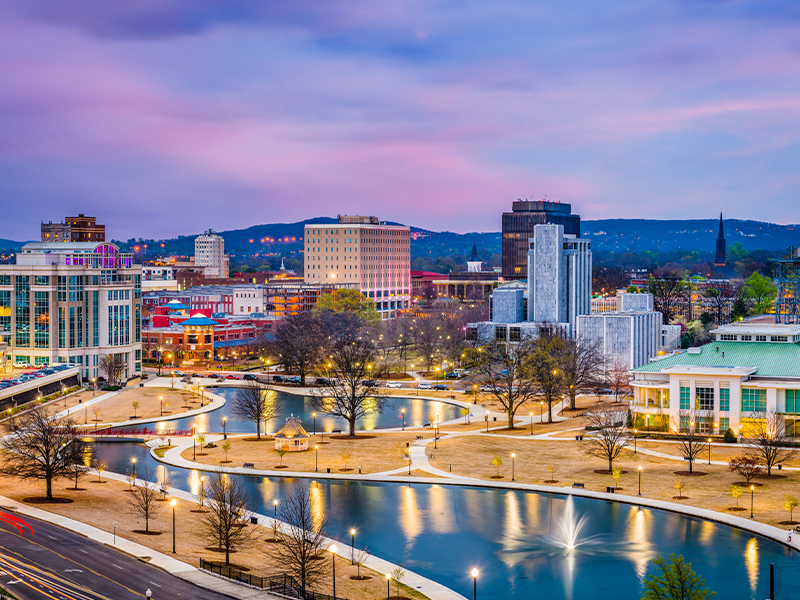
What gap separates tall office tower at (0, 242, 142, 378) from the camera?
477 ft

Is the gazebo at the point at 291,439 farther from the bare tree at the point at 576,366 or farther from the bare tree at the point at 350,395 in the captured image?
the bare tree at the point at 576,366

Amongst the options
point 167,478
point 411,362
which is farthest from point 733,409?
point 411,362

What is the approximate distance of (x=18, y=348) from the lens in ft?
481

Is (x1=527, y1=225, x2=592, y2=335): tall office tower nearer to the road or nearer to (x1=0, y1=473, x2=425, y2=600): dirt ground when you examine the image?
(x1=0, y1=473, x2=425, y2=600): dirt ground

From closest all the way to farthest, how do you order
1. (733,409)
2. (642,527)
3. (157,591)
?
(157,591) < (642,527) < (733,409)

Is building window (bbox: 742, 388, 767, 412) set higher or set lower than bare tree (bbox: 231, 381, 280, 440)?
higher

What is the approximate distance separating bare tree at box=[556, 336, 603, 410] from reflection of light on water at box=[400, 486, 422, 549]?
46702 mm

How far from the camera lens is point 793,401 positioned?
315 feet

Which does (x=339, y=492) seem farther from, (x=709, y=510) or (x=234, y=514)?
(x=709, y=510)

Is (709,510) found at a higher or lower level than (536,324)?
lower

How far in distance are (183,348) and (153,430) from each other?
3015 inches

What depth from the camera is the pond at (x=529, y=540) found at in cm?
5516

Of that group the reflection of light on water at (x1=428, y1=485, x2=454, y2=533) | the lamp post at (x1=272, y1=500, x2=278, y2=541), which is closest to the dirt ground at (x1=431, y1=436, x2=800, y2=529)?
the reflection of light on water at (x1=428, y1=485, x2=454, y2=533)

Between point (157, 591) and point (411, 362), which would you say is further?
point (411, 362)
